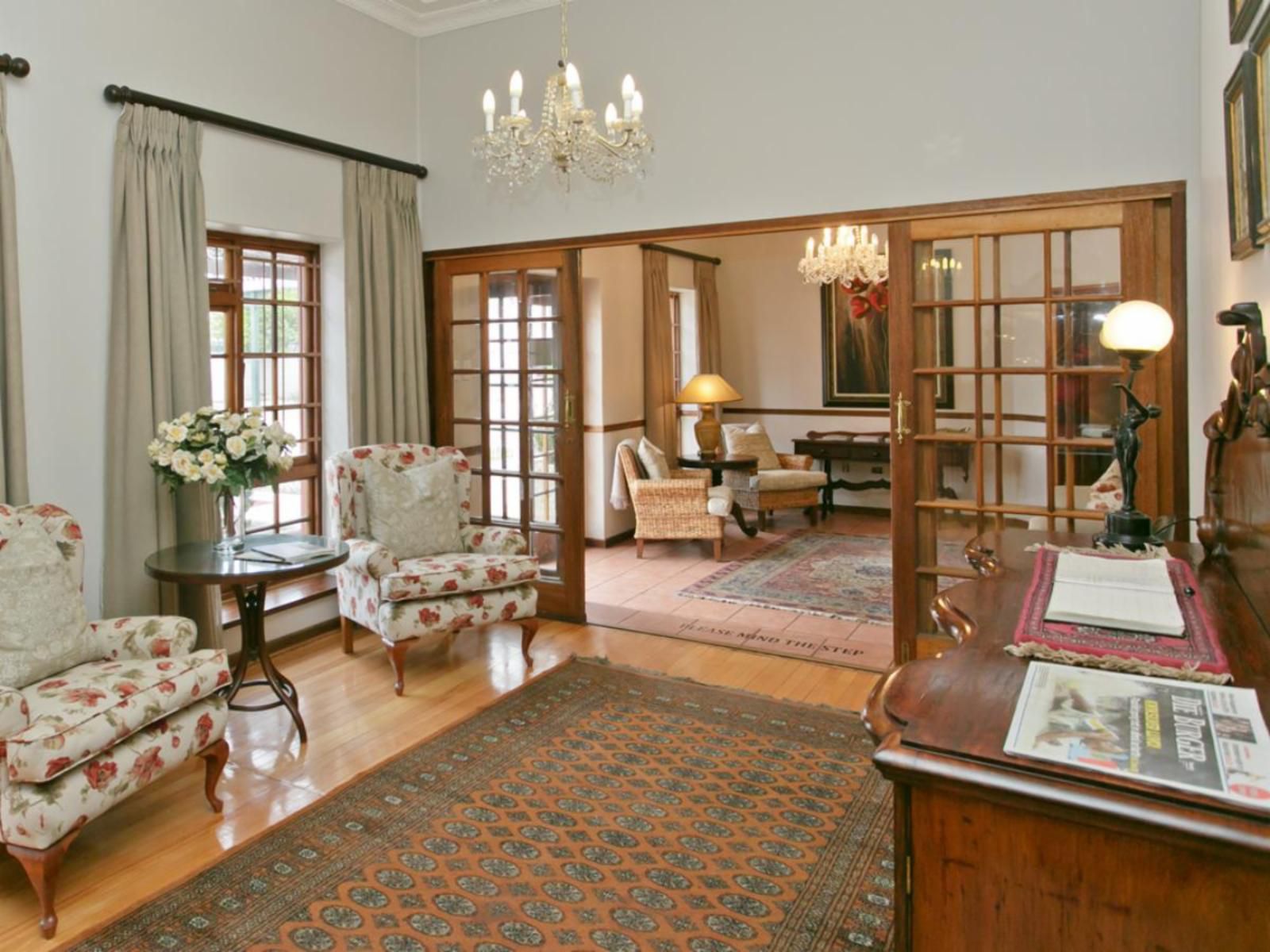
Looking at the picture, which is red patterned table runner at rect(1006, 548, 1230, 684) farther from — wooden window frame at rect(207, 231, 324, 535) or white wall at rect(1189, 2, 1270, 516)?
wooden window frame at rect(207, 231, 324, 535)

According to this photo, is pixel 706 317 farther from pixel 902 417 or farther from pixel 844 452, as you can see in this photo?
pixel 902 417

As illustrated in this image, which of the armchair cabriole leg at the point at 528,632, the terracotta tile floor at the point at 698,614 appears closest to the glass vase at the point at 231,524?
the armchair cabriole leg at the point at 528,632

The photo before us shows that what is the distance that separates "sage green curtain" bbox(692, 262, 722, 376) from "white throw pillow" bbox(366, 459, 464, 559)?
16.1 ft

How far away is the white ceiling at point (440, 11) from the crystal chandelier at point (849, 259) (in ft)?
9.79

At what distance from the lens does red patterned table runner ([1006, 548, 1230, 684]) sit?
145 centimetres

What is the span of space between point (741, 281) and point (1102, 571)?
786cm

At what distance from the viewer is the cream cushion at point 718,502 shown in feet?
22.5

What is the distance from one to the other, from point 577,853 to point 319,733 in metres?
1.43

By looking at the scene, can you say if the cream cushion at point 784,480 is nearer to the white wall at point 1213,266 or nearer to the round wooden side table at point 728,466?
the round wooden side table at point 728,466

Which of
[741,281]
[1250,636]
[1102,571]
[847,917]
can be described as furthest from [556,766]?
[741,281]

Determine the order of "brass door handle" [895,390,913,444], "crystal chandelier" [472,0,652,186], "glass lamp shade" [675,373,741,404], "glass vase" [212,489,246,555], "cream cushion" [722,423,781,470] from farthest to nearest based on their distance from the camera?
"cream cushion" [722,423,781,470]
"glass lamp shade" [675,373,741,404]
"brass door handle" [895,390,913,444]
"glass vase" [212,489,246,555]
"crystal chandelier" [472,0,652,186]

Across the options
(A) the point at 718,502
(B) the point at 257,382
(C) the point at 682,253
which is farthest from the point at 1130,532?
(C) the point at 682,253

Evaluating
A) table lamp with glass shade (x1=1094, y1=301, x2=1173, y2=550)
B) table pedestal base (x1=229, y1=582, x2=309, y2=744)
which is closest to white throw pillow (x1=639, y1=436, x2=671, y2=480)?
table pedestal base (x1=229, y1=582, x2=309, y2=744)

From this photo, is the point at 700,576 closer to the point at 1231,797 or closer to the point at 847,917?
the point at 847,917
